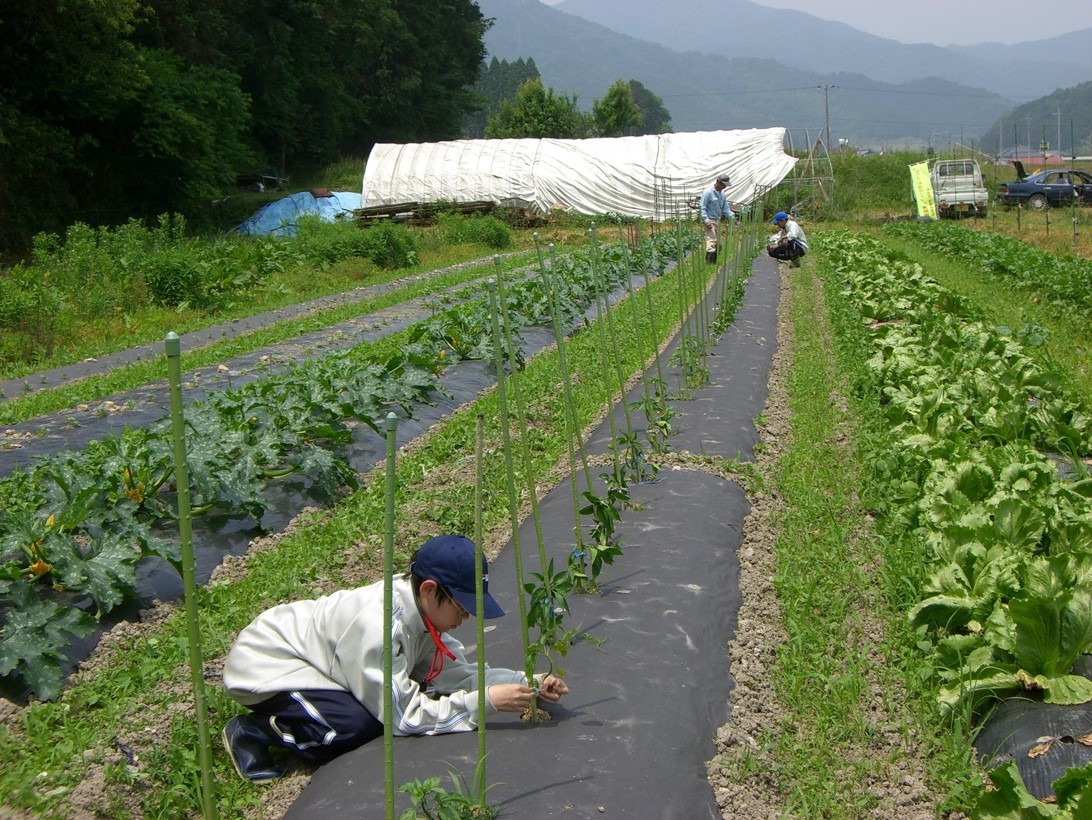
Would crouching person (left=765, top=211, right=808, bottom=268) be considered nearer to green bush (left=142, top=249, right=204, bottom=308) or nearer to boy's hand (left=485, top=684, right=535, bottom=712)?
green bush (left=142, top=249, right=204, bottom=308)

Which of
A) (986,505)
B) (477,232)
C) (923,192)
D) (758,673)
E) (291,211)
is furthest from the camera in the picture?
(923,192)

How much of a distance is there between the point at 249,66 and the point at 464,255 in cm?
1897

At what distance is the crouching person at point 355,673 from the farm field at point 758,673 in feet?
0.58

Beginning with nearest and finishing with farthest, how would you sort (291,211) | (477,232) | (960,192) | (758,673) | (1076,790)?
(1076,790), (758,673), (477,232), (291,211), (960,192)

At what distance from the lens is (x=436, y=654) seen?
134 inches

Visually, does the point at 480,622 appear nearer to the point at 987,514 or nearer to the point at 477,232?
the point at 987,514

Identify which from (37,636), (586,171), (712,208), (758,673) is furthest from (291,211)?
(758,673)

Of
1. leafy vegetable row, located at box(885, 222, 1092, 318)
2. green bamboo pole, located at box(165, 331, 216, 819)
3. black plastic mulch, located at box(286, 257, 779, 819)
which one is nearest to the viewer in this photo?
green bamboo pole, located at box(165, 331, 216, 819)

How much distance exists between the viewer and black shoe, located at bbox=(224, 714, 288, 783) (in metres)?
3.37

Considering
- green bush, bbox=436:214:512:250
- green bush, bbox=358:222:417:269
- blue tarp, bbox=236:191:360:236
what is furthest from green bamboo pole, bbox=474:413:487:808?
blue tarp, bbox=236:191:360:236

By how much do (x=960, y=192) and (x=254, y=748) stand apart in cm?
3012

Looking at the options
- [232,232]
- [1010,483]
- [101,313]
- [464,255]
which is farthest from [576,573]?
[232,232]

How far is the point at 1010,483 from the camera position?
16.1 ft

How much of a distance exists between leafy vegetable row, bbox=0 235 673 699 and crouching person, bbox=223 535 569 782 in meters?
0.84
